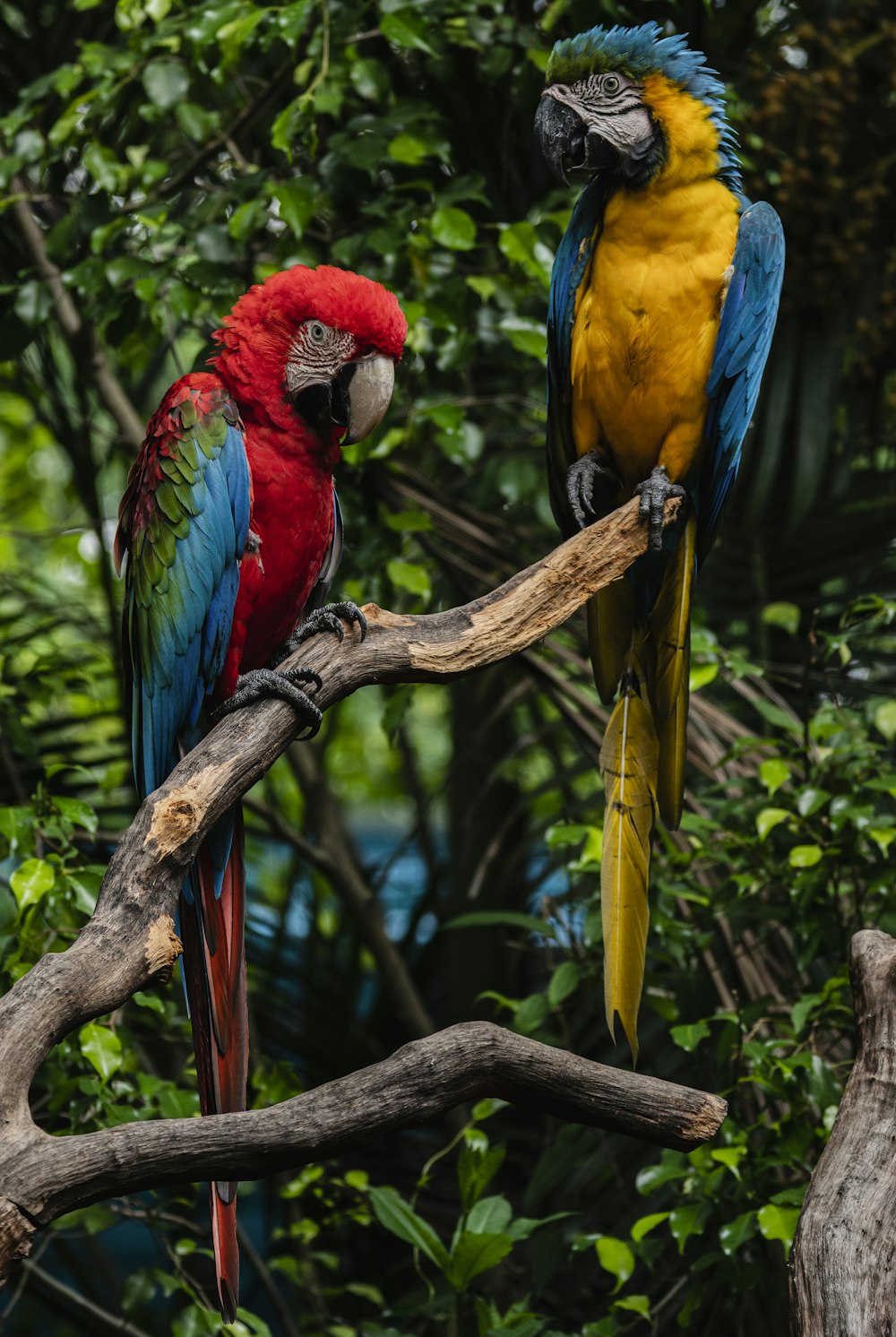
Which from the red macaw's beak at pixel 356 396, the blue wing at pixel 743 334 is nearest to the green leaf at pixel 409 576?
the red macaw's beak at pixel 356 396

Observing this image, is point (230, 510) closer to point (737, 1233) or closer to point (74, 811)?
point (74, 811)

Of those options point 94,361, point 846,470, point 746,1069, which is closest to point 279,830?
point 94,361

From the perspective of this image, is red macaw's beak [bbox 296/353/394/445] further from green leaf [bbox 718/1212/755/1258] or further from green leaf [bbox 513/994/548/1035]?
green leaf [bbox 718/1212/755/1258]

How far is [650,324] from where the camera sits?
159 centimetres

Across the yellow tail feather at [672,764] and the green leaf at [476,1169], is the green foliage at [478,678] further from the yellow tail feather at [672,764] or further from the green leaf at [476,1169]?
the yellow tail feather at [672,764]

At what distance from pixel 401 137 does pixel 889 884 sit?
4.19 feet

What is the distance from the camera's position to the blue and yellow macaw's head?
5.12 ft

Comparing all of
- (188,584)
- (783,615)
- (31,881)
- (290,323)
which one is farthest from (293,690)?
(783,615)

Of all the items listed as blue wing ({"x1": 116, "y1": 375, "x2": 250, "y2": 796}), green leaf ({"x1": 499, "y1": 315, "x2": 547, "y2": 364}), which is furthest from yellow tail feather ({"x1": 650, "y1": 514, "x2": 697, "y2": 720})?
blue wing ({"x1": 116, "y1": 375, "x2": 250, "y2": 796})

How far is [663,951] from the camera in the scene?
5.99 ft

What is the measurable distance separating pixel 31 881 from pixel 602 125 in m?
1.17

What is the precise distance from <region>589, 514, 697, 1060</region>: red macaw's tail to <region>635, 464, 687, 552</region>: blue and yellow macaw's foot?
3.8 inches

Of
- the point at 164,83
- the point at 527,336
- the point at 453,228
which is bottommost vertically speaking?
the point at 527,336

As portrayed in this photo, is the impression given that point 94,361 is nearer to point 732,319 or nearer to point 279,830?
point 279,830
